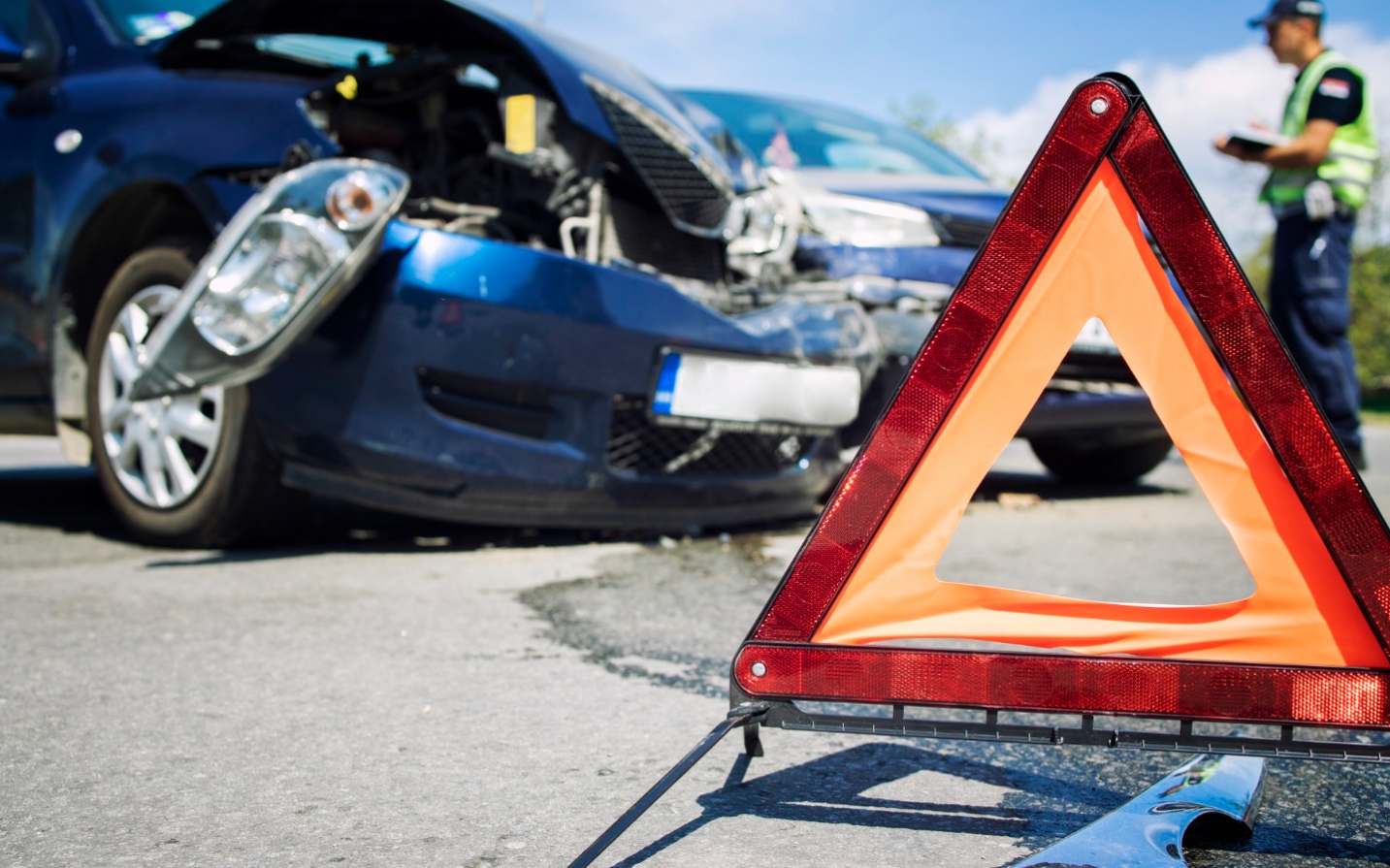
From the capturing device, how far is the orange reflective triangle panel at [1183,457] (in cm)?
157

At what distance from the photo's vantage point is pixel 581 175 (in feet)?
12.1

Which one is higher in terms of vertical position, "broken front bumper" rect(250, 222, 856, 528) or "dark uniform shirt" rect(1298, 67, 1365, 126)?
"dark uniform shirt" rect(1298, 67, 1365, 126)

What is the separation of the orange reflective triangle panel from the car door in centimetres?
300

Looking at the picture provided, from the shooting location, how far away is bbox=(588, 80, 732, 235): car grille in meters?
3.76

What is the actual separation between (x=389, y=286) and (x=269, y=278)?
283 millimetres

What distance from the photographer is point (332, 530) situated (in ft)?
13.2

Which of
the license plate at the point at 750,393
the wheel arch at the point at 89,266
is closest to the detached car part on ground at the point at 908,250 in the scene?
the license plate at the point at 750,393

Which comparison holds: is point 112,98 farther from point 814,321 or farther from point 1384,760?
point 1384,760

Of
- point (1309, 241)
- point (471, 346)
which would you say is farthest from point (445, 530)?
point (1309, 241)

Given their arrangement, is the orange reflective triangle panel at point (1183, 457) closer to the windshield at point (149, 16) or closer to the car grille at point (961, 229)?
the windshield at point (149, 16)

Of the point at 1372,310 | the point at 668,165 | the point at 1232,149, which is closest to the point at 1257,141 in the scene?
the point at 1232,149

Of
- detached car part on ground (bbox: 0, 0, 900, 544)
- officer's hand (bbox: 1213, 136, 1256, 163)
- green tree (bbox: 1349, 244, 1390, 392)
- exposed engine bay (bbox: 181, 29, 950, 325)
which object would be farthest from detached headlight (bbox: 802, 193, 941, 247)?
green tree (bbox: 1349, 244, 1390, 392)

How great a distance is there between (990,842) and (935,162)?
4832 mm

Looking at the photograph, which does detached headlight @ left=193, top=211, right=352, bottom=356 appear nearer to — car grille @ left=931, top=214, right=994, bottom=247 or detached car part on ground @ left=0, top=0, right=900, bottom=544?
detached car part on ground @ left=0, top=0, right=900, bottom=544
